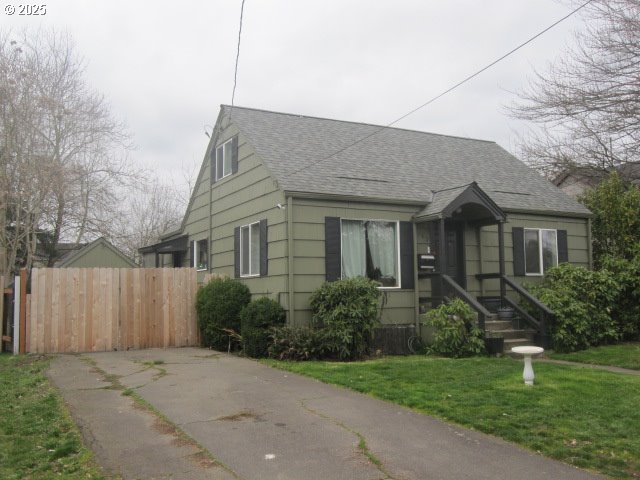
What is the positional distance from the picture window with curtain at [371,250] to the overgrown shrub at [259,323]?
1736 mm

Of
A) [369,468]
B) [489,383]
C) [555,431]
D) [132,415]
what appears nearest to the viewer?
[369,468]

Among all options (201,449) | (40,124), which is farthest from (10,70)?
(201,449)

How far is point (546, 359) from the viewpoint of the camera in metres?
11.6

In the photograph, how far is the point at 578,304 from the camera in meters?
12.9

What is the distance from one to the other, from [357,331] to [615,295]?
658 centimetres

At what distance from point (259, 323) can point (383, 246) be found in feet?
→ 10.9

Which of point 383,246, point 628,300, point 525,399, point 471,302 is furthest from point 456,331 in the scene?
point 628,300

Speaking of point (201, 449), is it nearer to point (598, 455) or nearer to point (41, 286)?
point (598, 455)

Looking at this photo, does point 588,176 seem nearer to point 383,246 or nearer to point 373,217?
point 383,246

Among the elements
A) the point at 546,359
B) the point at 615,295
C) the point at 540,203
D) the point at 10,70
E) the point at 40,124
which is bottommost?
the point at 546,359

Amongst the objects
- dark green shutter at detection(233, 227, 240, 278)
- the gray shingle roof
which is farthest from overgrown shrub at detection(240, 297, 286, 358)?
dark green shutter at detection(233, 227, 240, 278)

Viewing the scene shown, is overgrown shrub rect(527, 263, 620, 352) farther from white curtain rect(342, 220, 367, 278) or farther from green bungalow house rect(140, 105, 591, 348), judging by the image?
white curtain rect(342, 220, 367, 278)

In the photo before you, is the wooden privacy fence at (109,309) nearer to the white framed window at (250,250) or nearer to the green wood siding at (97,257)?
the white framed window at (250,250)

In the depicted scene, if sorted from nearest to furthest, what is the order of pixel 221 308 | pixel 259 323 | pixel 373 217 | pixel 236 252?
pixel 259 323 → pixel 221 308 → pixel 373 217 → pixel 236 252
